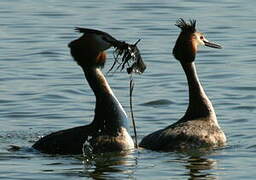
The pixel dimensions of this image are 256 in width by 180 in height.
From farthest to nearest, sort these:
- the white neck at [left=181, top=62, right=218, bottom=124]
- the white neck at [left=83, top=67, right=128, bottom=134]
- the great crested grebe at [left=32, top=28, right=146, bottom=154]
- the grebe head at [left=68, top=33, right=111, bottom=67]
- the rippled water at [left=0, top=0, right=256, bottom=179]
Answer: the white neck at [left=181, top=62, right=218, bottom=124] → the grebe head at [left=68, top=33, right=111, bottom=67] → the white neck at [left=83, top=67, right=128, bottom=134] → the great crested grebe at [left=32, top=28, right=146, bottom=154] → the rippled water at [left=0, top=0, right=256, bottom=179]

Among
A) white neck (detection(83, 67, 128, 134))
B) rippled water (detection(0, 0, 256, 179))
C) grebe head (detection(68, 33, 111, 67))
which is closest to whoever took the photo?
rippled water (detection(0, 0, 256, 179))

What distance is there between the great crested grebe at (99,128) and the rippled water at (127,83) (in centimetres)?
12

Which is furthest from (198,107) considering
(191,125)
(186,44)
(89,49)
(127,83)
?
(127,83)

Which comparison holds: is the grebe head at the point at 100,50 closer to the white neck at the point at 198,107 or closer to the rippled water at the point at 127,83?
the rippled water at the point at 127,83

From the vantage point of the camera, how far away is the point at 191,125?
14.4 metres

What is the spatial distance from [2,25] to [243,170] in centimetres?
1155

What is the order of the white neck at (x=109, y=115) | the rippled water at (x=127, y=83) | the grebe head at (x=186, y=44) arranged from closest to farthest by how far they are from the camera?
the rippled water at (x=127, y=83) < the white neck at (x=109, y=115) < the grebe head at (x=186, y=44)

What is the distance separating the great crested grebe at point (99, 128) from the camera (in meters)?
13.6

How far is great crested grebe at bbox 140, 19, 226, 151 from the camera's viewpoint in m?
13.9

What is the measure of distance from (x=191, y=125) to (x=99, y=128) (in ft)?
4.09

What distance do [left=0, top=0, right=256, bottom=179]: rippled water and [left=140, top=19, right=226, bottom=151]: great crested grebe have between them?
0.20 m

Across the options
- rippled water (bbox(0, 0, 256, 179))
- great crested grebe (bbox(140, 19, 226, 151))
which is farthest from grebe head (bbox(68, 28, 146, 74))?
rippled water (bbox(0, 0, 256, 179))

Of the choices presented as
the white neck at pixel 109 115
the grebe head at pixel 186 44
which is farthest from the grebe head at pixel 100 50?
the grebe head at pixel 186 44

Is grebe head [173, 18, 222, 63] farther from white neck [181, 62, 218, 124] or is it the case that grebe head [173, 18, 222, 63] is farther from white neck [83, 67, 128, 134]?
white neck [83, 67, 128, 134]
